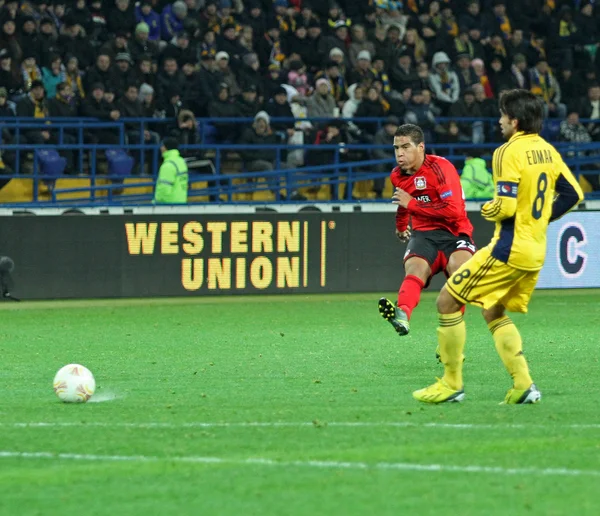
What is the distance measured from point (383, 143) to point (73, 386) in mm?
15491

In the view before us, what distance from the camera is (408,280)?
1066cm

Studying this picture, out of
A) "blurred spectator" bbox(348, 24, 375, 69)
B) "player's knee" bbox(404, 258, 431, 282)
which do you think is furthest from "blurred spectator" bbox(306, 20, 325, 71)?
"player's knee" bbox(404, 258, 431, 282)

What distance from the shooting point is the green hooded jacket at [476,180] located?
74.6 ft

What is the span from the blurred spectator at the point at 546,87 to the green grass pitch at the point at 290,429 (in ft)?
42.5

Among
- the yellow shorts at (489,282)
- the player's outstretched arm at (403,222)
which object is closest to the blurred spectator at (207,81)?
the player's outstretched arm at (403,222)

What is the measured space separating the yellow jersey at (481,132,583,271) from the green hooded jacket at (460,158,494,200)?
14.1 metres

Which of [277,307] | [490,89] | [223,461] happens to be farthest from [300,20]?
[223,461]

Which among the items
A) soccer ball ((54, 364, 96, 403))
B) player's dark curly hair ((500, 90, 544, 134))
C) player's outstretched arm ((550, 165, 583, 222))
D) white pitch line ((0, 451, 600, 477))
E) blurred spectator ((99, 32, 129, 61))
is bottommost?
soccer ball ((54, 364, 96, 403))

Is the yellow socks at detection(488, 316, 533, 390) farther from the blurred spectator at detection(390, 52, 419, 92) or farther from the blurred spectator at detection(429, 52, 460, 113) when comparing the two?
the blurred spectator at detection(429, 52, 460, 113)

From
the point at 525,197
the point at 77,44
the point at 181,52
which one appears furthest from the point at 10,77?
the point at 525,197

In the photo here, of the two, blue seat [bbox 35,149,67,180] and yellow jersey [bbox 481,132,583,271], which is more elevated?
yellow jersey [bbox 481,132,583,271]

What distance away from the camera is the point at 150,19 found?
24328mm

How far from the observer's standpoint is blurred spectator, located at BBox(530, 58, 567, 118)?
87.2 feet

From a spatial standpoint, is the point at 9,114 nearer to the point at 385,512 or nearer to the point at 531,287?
the point at 531,287
